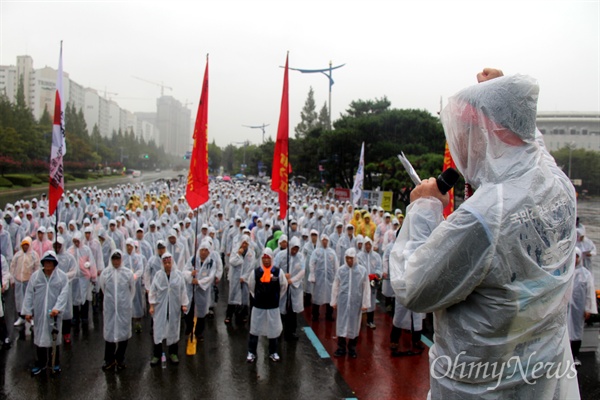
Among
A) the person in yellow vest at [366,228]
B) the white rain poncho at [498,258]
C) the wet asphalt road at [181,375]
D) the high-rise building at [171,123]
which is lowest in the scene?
the wet asphalt road at [181,375]

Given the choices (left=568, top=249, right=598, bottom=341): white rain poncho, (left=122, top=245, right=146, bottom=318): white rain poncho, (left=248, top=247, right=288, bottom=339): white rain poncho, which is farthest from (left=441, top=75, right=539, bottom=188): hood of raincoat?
(left=122, top=245, right=146, bottom=318): white rain poncho

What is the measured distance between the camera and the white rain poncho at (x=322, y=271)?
8695mm

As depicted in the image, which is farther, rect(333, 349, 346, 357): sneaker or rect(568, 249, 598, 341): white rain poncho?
rect(333, 349, 346, 357): sneaker

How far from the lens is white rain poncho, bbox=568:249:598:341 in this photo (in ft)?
21.5

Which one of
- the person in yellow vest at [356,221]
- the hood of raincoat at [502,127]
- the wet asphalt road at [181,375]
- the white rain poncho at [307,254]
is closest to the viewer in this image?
the hood of raincoat at [502,127]

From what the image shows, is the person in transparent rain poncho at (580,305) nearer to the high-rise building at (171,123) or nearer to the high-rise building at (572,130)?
the high-rise building at (572,130)

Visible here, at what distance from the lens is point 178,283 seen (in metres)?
6.53

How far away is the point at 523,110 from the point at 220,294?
31.0 feet

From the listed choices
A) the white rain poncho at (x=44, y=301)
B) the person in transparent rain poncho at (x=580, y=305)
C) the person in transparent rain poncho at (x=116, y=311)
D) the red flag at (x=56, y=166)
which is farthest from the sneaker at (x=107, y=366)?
the person in transparent rain poncho at (x=580, y=305)

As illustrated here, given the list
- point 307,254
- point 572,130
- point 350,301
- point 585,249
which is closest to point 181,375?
point 350,301

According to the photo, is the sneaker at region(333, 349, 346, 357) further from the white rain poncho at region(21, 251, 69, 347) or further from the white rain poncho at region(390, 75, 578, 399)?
the white rain poncho at region(390, 75, 578, 399)

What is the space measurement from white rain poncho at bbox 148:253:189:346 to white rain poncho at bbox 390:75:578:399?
18.5 feet

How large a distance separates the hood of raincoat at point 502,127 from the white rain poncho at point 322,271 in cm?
741

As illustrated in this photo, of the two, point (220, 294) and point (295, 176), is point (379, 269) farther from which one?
point (295, 176)
